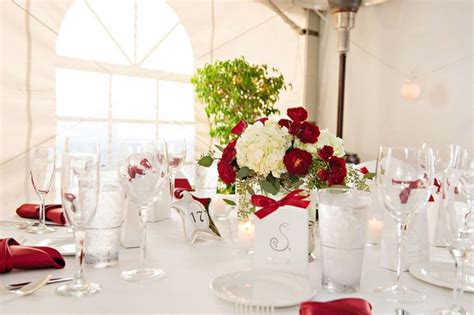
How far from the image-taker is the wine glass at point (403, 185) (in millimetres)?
861

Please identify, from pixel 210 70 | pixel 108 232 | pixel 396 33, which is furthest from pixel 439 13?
pixel 108 232

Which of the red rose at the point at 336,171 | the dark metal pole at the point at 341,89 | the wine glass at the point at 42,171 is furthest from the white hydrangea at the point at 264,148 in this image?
the dark metal pole at the point at 341,89

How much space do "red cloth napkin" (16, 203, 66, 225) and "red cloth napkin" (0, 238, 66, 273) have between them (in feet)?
1.41

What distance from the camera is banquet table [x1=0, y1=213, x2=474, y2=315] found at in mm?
777

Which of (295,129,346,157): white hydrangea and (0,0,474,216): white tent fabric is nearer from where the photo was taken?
(295,129,346,157): white hydrangea

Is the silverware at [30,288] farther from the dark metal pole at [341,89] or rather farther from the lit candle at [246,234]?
the dark metal pole at [341,89]

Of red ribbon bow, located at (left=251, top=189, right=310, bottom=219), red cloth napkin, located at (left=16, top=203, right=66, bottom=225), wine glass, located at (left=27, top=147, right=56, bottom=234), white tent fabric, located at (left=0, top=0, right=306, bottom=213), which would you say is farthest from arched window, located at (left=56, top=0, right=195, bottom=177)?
red ribbon bow, located at (left=251, top=189, right=310, bottom=219)

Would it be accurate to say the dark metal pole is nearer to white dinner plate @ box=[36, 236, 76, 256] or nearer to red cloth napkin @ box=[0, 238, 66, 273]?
white dinner plate @ box=[36, 236, 76, 256]

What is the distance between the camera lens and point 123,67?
3264 mm

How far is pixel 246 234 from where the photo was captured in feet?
3.66

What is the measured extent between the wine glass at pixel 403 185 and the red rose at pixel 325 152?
0.60 ft

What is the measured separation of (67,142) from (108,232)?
0.22 meters

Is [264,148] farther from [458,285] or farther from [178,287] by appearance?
[458,285]

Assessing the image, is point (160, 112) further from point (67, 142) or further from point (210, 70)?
point (67, 142)
